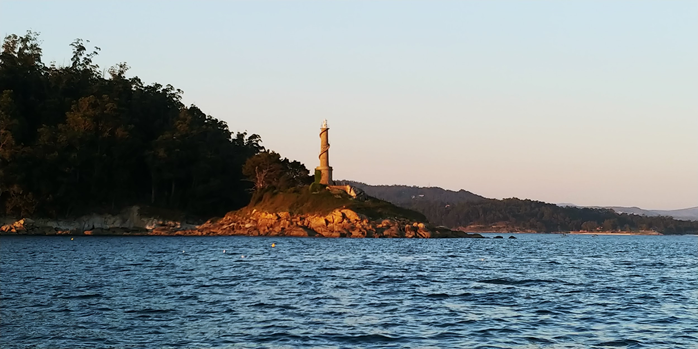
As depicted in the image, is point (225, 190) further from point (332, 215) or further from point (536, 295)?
point (536, 295)

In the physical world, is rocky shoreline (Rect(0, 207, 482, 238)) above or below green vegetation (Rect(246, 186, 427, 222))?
below

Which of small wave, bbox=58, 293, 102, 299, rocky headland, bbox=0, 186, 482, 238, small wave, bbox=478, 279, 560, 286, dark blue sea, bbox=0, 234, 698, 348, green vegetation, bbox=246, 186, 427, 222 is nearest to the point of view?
dark blue sea, bbox=0, 234, 698, 348

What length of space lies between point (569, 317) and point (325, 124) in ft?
353

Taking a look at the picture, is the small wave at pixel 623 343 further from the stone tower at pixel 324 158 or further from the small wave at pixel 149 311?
the stone tower at pixel 324 158

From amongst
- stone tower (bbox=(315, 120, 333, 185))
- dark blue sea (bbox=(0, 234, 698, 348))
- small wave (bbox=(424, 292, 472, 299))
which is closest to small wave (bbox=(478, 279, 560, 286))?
dark blue sea (bbox=(0, 234, 698, 348))

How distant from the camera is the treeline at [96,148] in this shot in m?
117

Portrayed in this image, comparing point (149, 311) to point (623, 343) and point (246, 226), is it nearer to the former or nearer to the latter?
point (623, 343)

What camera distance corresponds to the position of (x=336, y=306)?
31.4 m

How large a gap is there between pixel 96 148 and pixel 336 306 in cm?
10656

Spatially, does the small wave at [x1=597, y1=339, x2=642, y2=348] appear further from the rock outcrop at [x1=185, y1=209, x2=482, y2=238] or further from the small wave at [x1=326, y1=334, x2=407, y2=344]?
the rock outcrop at [x1=185, y1=209, x2=482, y2=238]

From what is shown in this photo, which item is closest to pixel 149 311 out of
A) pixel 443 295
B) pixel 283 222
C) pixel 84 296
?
pixel 84 296

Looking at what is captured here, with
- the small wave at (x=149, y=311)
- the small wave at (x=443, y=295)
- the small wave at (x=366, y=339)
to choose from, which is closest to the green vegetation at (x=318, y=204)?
the small wave at (x=443, y=295)

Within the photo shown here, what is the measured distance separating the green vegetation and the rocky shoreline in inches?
72.3

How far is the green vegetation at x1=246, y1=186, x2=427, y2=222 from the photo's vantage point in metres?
121
